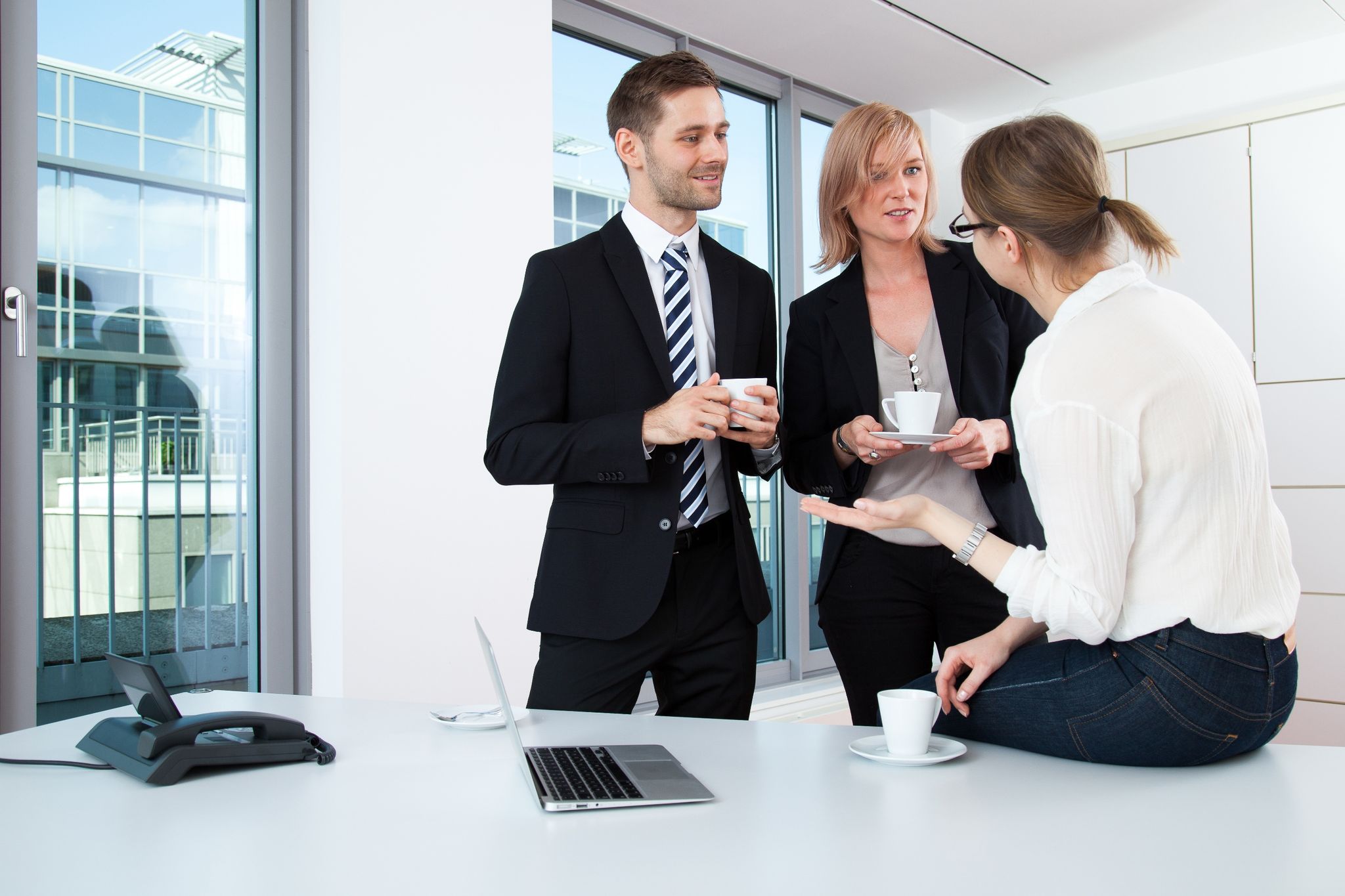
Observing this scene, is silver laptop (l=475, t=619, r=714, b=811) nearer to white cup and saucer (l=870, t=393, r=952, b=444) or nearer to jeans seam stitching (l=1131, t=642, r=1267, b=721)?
jeans seam stitching (l=1131, t=642, r=1267, b=721)

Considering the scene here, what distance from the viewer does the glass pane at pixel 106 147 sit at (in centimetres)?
253

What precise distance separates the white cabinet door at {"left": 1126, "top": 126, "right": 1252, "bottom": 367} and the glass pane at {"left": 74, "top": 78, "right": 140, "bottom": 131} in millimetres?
3656

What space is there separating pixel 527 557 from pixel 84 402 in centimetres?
122

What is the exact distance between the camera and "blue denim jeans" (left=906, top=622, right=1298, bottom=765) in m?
1.08

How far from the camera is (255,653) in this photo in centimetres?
283

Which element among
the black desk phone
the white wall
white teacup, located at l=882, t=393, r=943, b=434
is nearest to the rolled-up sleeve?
white teacup, located at l=882, t=393, r=943, b=434

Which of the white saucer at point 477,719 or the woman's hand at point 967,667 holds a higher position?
the woman's hand at point 967,667

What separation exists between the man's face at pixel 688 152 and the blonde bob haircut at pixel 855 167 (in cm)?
28

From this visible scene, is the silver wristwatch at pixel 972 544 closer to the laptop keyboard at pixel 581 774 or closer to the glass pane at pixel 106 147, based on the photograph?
the laptop keyboard at pixel 581 774

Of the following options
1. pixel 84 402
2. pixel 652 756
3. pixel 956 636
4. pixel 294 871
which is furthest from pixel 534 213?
pixel 294 871

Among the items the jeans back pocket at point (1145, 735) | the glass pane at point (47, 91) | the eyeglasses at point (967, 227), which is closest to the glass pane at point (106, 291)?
the glass pane at point (47, 91)

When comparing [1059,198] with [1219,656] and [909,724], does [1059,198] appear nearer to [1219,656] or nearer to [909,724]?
[1219,656]

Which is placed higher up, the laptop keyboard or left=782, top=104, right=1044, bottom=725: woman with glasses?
left=782, top=104, right=1044, bottom=725: woman with glasses

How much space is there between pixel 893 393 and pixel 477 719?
1.08 m
